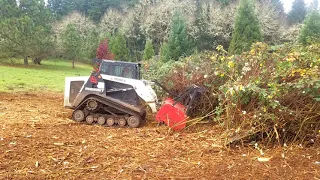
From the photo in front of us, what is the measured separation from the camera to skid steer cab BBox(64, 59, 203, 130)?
24.6 ft

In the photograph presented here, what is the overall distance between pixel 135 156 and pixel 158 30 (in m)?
32.9

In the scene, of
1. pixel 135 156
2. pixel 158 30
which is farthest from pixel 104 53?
pixel 135 156

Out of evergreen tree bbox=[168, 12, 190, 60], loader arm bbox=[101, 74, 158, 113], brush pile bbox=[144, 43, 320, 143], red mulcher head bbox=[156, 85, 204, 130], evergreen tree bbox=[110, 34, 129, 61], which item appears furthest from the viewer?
evergreen tree bbox=[110, 34, 129, 61]

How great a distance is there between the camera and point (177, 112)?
6883mm

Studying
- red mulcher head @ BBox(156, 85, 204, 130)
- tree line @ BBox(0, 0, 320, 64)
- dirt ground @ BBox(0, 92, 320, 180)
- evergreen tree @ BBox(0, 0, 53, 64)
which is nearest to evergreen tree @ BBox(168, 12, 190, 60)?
A: tree line @ BBox(0, 0, 320, 64)

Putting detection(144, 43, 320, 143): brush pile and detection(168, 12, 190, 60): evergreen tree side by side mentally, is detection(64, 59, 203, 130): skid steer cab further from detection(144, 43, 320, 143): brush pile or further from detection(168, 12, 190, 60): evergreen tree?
detection(168, 12, 190, 60): evergreen tree

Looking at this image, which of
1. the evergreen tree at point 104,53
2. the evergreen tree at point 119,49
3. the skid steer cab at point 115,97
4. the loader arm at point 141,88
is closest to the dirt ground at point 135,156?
the skid steer cab at point 115,97

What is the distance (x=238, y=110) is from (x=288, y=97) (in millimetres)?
855

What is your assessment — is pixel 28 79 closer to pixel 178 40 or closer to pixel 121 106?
pixel 121 106

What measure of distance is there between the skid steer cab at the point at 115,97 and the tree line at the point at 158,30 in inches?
563

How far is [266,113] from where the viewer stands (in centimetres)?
498

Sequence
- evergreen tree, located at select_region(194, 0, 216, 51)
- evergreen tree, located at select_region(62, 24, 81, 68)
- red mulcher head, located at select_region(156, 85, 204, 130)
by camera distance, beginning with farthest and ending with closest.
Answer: evergreen tree, located at select_region(62, 24, 81, 68)
evergreen tree, located at select_region(194, 0, 216, 51)
red mulcher head, located at select_region(156, 85, 204, 130)

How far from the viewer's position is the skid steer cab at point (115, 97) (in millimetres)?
7488

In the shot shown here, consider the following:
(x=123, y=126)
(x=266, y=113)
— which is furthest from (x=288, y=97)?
(x=123, y=126)
